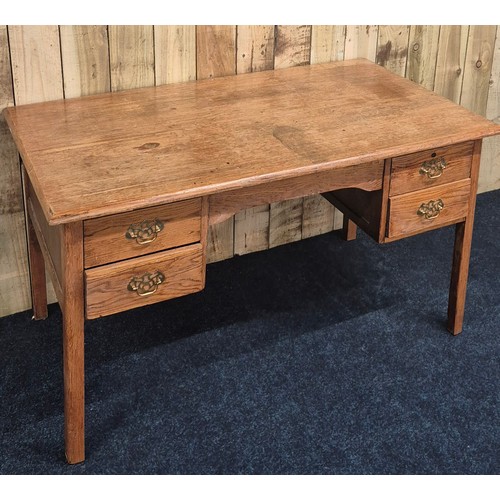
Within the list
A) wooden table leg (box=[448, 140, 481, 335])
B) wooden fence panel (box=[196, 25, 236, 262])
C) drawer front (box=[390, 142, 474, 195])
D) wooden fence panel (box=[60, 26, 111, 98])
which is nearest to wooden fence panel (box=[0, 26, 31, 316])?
wooden fence panel (box=[60, 26, 111, 98])

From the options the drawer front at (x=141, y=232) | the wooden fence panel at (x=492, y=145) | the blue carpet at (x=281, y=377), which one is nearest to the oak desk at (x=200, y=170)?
the drawer front at (x=141, y=232)

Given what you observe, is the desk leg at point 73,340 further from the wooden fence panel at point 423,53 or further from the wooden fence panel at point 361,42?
the wooden fence panel at point 423,53

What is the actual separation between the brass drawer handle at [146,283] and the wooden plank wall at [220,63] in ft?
2.08

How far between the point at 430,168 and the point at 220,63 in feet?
2.25

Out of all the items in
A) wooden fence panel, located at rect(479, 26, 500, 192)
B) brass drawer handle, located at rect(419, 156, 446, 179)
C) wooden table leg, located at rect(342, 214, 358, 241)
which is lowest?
wooden table leg, located at rect(342, 214, 358, 241)

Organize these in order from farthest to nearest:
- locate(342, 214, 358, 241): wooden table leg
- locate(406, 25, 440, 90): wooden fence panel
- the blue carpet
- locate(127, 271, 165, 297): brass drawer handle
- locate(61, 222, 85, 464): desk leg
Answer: locate(342, 214, 358, 241): wooden table leg → locate(406, 25, 440, 90): wooden fence panel → the blue carpet → locate(127, 271, 165, 297): brass drawer handle → locate(61, 222, 85, 464): desk leg

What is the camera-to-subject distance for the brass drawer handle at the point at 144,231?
1857mm

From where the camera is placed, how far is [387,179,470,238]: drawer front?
7.23 ft

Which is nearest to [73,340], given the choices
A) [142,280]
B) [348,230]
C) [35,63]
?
[142,280]

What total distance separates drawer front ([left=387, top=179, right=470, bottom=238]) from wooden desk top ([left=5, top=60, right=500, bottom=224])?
0.16 m

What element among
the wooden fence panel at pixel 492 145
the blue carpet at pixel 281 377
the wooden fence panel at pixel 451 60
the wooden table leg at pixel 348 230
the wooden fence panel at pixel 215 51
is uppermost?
the wooden fence panel at pixel 215 51

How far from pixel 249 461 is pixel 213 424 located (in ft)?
0.51

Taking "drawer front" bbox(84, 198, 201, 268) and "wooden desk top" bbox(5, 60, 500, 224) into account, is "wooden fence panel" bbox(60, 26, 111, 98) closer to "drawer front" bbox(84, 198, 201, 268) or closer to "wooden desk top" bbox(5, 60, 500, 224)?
"wooden desk top" bbox(5, 60, 500, 224)

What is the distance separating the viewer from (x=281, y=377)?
7.57 feet
